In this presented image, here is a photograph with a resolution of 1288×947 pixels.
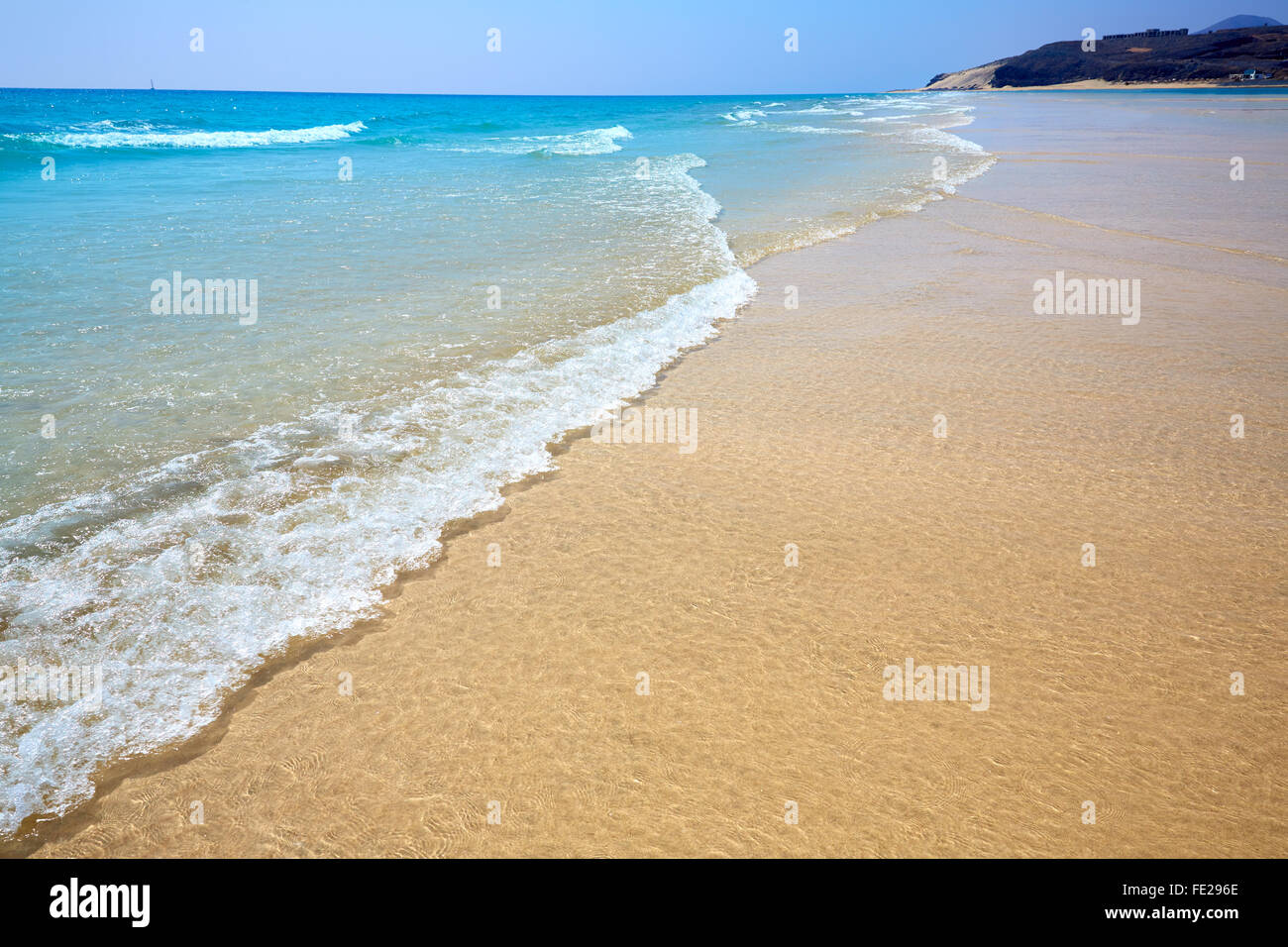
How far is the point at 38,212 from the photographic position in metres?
13.0

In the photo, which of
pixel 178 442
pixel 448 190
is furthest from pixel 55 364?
pixel 448 190

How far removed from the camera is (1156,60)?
300 ft

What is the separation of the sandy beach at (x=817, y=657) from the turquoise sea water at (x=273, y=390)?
353mm

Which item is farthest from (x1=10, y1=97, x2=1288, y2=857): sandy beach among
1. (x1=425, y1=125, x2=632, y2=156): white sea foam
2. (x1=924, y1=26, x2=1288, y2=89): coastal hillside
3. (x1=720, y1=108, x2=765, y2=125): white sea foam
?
(x1=924, y1=26, x2=1288, y2=89): coastal hillside

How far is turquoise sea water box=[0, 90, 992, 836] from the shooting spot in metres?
2.97

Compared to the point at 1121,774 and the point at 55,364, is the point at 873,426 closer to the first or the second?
the point at 1121,774

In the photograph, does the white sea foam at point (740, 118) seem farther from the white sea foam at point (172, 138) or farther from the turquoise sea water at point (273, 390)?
the turquoise sea water at point (273, 390)

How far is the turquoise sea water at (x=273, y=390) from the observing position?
2971 millimetres

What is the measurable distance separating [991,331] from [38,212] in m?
15.3

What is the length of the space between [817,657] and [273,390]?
4.34m

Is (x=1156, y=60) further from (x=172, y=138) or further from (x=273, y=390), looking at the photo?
(x=273, y=390)

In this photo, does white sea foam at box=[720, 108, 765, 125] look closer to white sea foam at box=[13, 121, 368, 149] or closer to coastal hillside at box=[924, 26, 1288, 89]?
white sea foam at box=[13, 121, 368, 149]

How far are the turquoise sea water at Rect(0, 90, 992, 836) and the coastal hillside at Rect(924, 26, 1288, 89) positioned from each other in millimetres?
89650

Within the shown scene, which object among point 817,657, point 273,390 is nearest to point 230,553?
point 273,390
